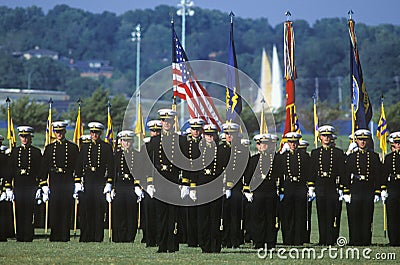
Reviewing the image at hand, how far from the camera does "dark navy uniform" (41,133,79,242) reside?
17.0 meters

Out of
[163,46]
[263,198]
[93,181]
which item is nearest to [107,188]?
[93,181]

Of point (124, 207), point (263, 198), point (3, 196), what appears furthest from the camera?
point (124, 207)

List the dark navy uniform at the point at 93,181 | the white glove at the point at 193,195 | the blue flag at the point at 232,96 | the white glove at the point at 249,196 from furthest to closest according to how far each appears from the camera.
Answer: the blue flag at the point at 232,96 < the dark navy uniform at the point at 93,181 < the white glove at the point at 249,196 < the white glove at the point at 193,195

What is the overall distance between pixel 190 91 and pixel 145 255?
5.81 metres

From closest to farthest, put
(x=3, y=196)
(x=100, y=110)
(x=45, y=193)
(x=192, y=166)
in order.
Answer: (x=192, y=166), (x=45, y=193), (x=3, y=196), (x=100, y=110)

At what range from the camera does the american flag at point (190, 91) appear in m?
Answer: 19.6

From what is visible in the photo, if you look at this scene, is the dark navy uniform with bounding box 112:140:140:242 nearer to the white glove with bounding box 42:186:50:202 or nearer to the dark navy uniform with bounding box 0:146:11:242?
the white glove with bounding box 42:186:50:202

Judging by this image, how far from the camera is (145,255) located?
14.6 metres

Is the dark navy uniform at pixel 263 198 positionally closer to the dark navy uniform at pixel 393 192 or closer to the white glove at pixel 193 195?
the white glove at pixel 193 195

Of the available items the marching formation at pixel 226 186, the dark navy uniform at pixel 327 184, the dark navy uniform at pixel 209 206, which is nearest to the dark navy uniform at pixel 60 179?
the marching formation at pixel 226 186

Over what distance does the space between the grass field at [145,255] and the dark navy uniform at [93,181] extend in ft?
1.35

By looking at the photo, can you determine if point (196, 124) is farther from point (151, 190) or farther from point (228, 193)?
point (228, 193)

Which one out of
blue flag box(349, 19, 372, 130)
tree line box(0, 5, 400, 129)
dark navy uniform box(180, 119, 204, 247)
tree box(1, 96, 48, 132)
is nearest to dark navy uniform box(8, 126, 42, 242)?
dark navy uniform box(180, 119, 204, 247)

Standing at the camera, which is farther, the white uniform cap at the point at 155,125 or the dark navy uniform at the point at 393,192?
the dark navy uniform at the point at 393,192
